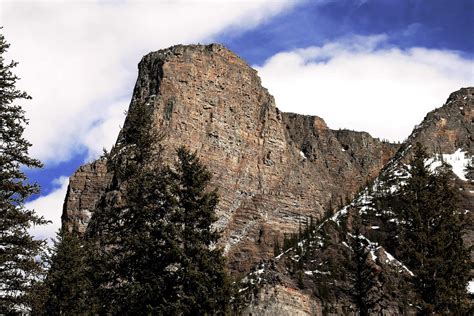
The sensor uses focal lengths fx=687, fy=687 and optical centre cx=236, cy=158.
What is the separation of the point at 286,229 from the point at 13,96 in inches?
3411

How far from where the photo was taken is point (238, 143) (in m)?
110

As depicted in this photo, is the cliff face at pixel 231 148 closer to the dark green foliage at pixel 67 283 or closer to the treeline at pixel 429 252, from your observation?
the dark green foliage at pixel 67 283

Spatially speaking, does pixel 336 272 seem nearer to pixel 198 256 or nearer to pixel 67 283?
pixel 67 283

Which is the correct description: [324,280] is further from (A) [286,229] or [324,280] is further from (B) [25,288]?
(B) [25,288]

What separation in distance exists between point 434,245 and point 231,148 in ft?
231

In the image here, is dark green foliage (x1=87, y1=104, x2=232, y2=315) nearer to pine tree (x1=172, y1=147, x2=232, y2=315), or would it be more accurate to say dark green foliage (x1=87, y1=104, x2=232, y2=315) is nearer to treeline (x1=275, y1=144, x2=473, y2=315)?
pine tree (x1=172, y1=147, x2=232, y2=315)

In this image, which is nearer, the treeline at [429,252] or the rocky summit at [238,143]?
the treeline at [429,252]

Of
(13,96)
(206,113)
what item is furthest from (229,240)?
(13,96)

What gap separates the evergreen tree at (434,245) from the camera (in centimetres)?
3759

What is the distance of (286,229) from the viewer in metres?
111

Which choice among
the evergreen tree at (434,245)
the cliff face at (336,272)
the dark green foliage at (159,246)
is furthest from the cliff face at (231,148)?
the dark green foliage at (159,246)

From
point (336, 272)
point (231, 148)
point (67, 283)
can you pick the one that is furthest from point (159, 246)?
point (231, 148)

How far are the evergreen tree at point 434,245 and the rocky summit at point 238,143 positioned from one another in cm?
4679

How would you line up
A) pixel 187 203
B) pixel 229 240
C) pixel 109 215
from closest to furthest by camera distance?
1. pixel 187 203
2. pixel 109 215
3. pixel 229 240
